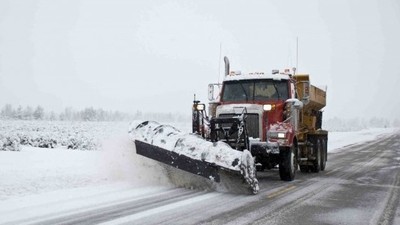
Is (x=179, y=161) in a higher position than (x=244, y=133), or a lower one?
lower

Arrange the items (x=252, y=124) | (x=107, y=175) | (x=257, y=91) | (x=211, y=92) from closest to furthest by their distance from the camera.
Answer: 1. (x=107, y=175)
2. (x=252, y=124)
3. (x=257, y=91)
4. (x=211, y=92)

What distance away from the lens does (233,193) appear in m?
7.84

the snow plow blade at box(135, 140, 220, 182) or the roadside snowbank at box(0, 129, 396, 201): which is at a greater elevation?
the snow plow blade at box(135, 140, 220, 182)

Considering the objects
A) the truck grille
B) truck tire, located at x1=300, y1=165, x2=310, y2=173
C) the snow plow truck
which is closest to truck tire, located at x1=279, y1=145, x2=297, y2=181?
the snow plow truck

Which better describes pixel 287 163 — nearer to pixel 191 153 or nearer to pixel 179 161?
pixel 191 153

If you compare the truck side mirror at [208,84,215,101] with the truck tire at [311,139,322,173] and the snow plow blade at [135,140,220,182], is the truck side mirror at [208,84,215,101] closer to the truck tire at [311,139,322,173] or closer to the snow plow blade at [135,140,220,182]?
the snow plow blade at [135,140,220,182]

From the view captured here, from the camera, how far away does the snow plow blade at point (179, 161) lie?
7.59m

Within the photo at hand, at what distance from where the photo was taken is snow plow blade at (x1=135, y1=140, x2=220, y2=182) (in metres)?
7.59

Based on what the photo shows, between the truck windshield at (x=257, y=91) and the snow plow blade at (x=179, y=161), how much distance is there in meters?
3.41

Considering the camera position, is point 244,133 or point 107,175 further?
point 107,175

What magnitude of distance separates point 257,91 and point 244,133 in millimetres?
2045

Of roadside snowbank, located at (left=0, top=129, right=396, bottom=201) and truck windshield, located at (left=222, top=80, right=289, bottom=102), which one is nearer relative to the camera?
roadside snowbank, located at (left=0, top=129, right=396, bottom=201)

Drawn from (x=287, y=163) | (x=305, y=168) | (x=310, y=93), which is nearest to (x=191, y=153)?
(x=287, y=163)

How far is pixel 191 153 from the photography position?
7793 mm
